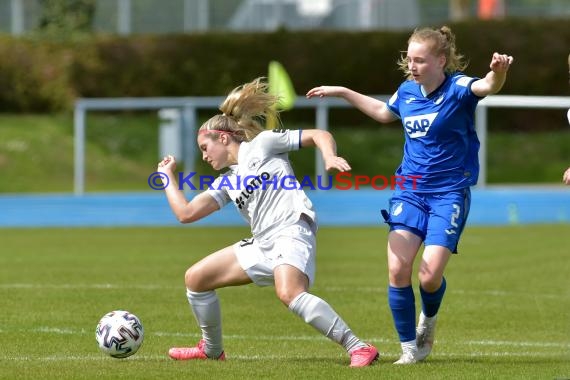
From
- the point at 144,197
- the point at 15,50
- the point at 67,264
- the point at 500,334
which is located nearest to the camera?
the point at 500,334

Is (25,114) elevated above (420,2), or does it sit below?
below

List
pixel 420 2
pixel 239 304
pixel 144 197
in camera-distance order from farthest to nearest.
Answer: pixel 420 2 → pixel 144 197 → pixel 239 304

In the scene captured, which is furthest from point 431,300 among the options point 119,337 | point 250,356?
Result: point 119,337

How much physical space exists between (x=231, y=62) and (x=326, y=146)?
2594 cm

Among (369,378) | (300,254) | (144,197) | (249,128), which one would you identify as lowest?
(144,197)

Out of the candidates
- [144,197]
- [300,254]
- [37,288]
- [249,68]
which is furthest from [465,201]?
[249,68]

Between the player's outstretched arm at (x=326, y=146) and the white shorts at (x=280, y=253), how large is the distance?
0.50 meters

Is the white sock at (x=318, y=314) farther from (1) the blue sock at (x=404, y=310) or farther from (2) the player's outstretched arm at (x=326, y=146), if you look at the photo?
(2) the player's outstretched arm at (x=326, y=146)

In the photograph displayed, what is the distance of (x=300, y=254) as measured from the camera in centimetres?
776

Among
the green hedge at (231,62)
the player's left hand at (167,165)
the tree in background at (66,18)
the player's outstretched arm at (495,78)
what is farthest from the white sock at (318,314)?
the tree in background at (66,18)

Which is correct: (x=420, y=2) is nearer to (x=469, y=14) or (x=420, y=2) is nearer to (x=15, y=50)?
(x=469, y=14)

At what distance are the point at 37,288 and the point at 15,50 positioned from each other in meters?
21.2

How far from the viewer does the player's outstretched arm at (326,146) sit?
24.1 ft

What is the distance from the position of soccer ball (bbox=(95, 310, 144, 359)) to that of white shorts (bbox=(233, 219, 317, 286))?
32.7 inches
